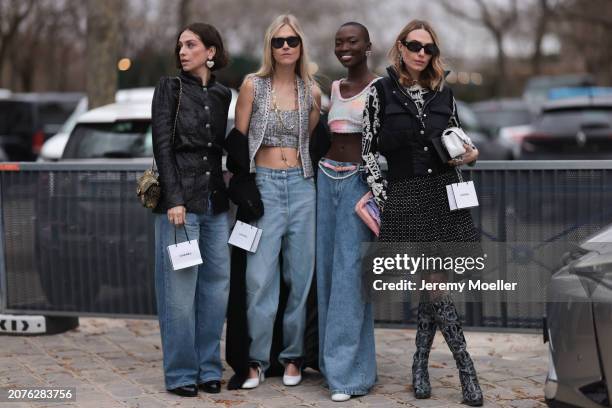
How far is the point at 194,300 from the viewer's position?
5.84 meters

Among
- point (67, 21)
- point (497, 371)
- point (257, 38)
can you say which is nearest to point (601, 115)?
point (497, 371)

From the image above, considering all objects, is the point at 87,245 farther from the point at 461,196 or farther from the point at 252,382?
the point at 461,196

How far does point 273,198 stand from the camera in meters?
5.73

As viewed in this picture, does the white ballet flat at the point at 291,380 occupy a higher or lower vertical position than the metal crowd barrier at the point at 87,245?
lower

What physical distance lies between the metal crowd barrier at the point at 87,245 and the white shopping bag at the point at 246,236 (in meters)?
1.28

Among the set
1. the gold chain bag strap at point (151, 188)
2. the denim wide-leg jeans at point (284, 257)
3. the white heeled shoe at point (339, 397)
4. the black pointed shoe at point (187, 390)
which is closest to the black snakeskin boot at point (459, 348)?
the white heeled shoe at point (339, 397)

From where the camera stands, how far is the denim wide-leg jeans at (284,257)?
5738mm

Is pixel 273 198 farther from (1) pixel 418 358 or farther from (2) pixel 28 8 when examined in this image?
(2) pixel 28 8

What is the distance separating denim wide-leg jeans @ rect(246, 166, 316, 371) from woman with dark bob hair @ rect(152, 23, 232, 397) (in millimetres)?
196

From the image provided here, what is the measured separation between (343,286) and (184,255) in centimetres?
88

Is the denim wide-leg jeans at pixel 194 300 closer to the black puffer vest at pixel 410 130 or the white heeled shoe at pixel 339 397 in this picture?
the white heeled shoe at pixel 339 397

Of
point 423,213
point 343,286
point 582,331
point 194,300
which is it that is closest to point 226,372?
point 194,300

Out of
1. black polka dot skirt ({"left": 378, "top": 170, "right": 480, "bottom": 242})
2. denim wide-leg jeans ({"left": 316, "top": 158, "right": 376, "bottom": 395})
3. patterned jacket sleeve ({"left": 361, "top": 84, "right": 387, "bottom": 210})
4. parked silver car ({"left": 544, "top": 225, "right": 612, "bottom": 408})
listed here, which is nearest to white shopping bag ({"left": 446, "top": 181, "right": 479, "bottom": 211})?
black polka dot skirt ({"left": 378, "top": 170, "right": 480, "bottom": 242})

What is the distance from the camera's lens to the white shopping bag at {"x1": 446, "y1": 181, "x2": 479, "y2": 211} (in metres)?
5.31
